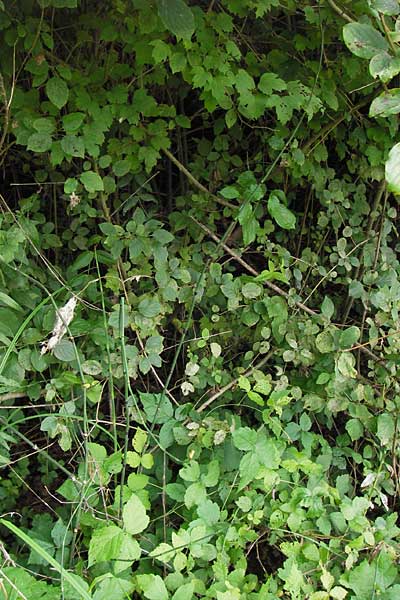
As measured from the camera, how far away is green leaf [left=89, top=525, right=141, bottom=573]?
102cm

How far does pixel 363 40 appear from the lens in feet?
2.77

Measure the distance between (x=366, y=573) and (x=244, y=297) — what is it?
696 mm

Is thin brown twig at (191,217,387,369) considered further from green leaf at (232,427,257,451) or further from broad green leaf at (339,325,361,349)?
green leaf at (232,427,257,451)

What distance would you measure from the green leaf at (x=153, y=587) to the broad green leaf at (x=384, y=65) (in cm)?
91

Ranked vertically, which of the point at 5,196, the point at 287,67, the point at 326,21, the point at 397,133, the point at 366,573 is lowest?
the point at 366,573

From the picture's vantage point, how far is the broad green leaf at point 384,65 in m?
0.83

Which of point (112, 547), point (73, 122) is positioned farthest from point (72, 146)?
point (112, 547)

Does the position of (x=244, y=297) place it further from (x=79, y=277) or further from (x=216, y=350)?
(x=79, y=277)

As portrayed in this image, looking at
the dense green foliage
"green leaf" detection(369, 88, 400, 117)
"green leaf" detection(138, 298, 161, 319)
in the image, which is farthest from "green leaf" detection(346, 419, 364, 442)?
"green leaf" detection(369, 88, 400, 117)

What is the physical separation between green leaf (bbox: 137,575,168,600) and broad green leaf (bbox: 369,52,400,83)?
0.91m

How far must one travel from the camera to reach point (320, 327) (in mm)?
1579

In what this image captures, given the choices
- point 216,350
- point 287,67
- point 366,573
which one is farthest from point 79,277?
point 366,573

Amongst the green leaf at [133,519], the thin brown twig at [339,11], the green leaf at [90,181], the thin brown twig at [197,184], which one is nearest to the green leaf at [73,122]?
the green leaf at [90,181]

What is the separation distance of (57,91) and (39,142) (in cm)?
12
